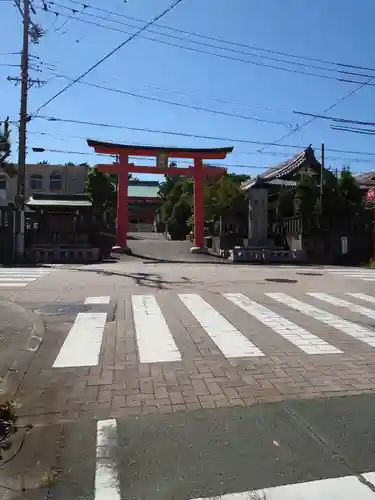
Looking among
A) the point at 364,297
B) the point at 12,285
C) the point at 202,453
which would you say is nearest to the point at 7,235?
the point at 12,285

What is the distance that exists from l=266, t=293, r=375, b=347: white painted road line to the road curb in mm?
4793

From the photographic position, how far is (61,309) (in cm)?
853

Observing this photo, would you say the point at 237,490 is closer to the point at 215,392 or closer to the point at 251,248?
the point at 215,392

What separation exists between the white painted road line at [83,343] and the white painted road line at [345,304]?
5.21 meters

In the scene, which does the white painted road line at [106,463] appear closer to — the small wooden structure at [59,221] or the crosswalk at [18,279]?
the crosswalk at [18,279]

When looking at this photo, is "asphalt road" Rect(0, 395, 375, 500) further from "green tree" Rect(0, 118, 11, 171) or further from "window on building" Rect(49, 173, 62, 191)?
"window on building" Rect(49, 173, 62, 191)

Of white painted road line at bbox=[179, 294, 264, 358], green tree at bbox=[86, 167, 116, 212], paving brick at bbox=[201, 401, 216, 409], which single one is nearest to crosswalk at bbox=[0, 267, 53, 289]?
white painted road line at bbox=[179, 294, 264, 358]

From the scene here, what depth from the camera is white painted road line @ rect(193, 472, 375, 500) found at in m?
2.47

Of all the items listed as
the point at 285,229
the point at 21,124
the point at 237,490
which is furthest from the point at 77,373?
the point at 285,229

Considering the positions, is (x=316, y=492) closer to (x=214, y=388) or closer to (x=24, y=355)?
(x=214, y=388)

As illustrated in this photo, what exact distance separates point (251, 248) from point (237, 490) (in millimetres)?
24757

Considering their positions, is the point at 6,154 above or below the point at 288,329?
above

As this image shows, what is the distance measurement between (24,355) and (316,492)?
4115 millimetres

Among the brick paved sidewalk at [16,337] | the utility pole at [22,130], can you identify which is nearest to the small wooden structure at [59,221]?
the utility pole at [22,130]
